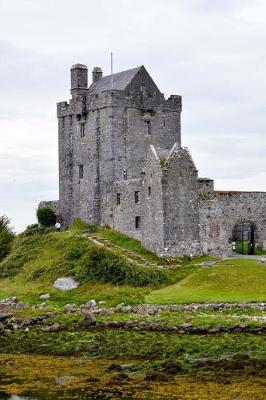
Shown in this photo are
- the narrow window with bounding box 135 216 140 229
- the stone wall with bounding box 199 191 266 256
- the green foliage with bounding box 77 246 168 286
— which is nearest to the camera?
the green foliage with bounding box 77 246 168 286

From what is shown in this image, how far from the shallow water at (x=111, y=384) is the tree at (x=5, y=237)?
3463 cm

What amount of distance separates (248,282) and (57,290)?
37.9ft

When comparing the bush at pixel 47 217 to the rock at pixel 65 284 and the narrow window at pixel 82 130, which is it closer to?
the narrow window at pixel 82 130

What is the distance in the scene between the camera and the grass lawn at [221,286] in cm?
4488

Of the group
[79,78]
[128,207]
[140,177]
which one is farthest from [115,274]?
[79,78]

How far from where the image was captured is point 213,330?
119 feet

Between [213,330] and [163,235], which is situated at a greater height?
[163,235]

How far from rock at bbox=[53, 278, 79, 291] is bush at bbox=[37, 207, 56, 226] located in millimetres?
15612

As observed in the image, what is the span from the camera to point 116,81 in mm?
64500

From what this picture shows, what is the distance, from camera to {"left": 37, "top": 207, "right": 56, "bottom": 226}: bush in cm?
6862

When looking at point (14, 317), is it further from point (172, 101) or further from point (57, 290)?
point (172, 101)

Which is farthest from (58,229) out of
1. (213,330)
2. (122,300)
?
(213,330)

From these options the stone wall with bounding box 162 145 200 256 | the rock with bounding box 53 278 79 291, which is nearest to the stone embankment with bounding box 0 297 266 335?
the rock with bounding box 53 278 79 291

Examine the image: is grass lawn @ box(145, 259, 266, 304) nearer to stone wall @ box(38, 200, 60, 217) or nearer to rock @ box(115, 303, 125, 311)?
rock @ box(115, 303, 125, 311)
